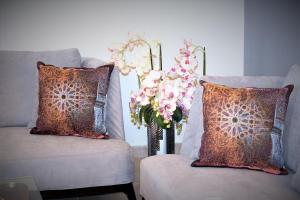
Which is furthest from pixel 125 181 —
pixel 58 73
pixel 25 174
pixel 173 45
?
pixel 173 45

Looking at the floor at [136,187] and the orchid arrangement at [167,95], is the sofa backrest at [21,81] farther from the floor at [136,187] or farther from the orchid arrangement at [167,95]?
the orchid arrangement at [167,95]

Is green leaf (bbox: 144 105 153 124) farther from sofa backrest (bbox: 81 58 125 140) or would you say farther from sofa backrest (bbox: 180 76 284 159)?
sofa backrest (bbox: 81 58 125 140)

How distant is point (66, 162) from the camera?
5.42ft

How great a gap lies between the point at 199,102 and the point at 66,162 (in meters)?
0.73

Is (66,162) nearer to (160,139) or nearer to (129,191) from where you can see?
(129,191)

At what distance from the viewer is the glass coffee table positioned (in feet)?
3.84

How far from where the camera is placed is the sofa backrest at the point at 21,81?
219cm

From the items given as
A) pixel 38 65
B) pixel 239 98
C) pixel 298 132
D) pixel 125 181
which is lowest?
pixel 125 181

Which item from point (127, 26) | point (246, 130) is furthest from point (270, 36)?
point (246, 130)

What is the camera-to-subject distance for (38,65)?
2.13m

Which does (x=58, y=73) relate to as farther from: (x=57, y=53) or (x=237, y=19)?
(x=237, y=19)

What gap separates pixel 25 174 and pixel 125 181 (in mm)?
488

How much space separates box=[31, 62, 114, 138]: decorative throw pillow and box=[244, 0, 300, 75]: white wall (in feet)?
5.66

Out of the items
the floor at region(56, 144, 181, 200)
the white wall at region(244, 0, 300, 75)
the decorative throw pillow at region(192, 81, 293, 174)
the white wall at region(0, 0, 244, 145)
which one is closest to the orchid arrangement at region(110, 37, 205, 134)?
the decorative throw pillow at region(192, 81, 293, 174)
